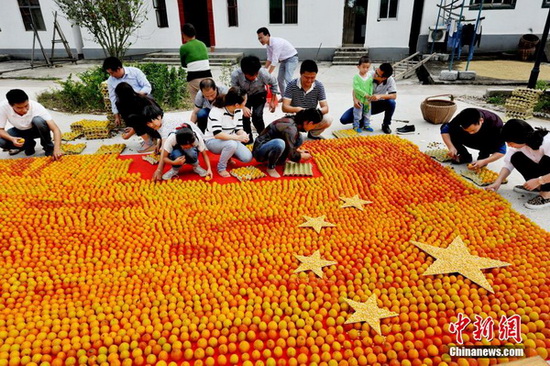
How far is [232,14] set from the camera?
1496cm

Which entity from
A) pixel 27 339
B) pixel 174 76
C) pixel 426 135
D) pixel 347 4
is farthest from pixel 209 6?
pixel 27 339

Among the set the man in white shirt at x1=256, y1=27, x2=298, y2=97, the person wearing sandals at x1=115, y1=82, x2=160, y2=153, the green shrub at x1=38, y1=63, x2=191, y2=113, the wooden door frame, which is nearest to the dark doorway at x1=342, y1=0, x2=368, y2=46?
the wooden door frame

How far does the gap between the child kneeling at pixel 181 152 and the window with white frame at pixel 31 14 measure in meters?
15.9

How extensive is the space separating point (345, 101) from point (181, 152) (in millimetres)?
5130

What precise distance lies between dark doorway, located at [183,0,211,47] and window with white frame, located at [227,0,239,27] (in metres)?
0.94

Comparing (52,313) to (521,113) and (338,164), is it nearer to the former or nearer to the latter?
(338,164)

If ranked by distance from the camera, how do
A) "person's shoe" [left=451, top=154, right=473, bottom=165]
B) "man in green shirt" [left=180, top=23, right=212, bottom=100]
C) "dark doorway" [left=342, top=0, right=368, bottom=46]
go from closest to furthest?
"person's shoe" [left=451, top=154, right=473, bottom=165] < "man in green shirt" [left=180, top=23, right=212, bottom=100] < "dark doorway" [left=342, top=0, right=368, bottom=46]

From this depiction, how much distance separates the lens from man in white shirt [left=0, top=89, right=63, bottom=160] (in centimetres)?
496

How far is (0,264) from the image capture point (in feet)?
9.48

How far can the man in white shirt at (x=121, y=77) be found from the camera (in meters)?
5.46

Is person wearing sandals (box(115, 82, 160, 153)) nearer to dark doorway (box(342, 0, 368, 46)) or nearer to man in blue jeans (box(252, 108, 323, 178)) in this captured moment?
man in blue jeans (box(252, 108, 323, 178))

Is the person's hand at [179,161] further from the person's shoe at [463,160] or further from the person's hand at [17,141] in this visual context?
the person's shoe at [463,160]

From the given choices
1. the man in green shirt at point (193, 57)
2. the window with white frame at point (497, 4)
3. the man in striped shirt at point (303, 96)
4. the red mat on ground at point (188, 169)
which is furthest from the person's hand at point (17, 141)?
the window with white frame at point (497, 4)

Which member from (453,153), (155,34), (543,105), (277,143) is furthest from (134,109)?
(155,34)
